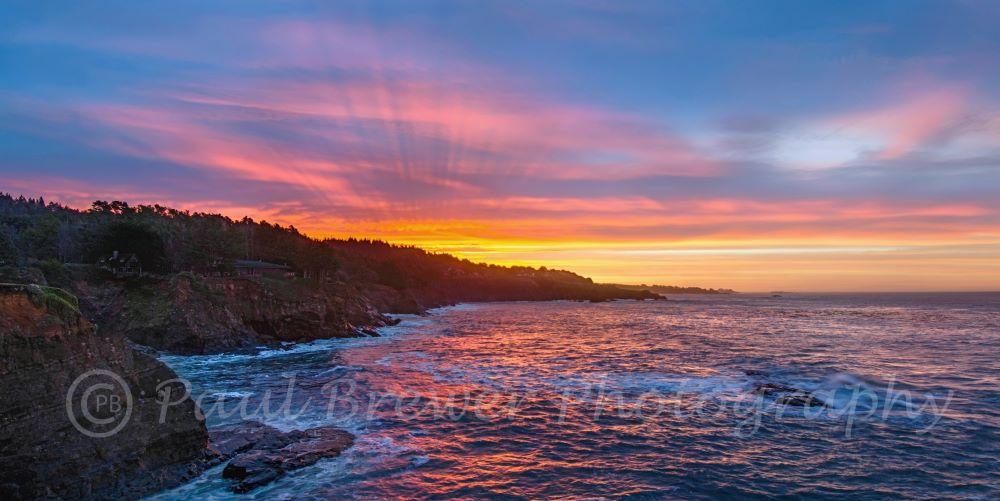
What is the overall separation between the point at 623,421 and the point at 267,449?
14898 millimetres

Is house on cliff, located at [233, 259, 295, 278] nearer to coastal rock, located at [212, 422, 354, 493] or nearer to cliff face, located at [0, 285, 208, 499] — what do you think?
coastal rock, located at [212, 422, 354, 493]

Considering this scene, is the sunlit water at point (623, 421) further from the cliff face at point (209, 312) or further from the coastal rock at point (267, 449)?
the cliff face at point (209, 312)

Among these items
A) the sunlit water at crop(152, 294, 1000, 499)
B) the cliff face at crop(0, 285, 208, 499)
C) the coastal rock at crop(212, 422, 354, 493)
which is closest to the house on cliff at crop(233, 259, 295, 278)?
the sunlit water at crop(152, 294, 1000, 499)

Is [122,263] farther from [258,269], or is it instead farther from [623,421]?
[623,421]

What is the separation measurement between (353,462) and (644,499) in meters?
9.53

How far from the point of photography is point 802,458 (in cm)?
1773

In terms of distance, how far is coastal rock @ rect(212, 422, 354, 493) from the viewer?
15.1 m

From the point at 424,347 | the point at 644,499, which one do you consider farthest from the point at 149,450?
the point at 424,347

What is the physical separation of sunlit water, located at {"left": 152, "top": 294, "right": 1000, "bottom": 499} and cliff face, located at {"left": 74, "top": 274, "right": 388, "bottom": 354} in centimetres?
601

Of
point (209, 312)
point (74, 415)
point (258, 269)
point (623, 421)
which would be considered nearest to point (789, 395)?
point (623, 421)

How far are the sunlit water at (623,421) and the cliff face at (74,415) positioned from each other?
141 cm

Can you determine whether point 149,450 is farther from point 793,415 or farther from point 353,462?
point 793,415

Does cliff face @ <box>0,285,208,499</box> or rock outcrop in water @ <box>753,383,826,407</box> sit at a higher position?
cliff face @ <box>0,285,208,499</box>

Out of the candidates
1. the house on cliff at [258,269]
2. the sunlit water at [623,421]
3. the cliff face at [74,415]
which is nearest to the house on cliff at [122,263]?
the house on cliff at [258,269]
